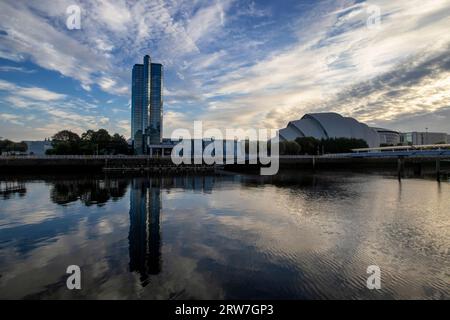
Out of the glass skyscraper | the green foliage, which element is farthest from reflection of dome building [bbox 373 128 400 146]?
the green foliage

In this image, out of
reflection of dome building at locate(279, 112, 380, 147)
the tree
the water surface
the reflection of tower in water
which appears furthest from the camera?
reflection of dome building at locate(279, 112, 380, 147)

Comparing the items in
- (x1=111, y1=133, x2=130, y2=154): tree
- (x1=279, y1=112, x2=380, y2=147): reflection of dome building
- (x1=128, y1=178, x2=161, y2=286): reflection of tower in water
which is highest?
(x1=279, y1=112, x2=380, y2=147): reflection of dome building

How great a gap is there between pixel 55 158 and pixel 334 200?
5379 cm

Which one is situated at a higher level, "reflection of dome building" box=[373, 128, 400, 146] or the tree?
"reflection of dome building" box=[373, 128, 400, 146]

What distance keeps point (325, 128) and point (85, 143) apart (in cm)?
8581

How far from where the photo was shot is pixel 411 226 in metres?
13.0

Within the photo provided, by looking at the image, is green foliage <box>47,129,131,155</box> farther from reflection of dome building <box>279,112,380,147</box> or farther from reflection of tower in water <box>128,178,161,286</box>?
reflection of dome building <box>279,112,380,147</box>

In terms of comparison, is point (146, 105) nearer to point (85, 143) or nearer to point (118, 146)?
point (118, 146)

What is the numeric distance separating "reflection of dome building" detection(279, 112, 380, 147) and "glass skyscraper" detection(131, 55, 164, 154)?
7004cm

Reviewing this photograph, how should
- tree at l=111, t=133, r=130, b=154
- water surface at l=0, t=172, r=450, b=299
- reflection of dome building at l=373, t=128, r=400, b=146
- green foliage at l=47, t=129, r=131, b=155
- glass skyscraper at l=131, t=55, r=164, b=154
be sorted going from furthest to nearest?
reflection of dome building at l=373, t=128, r=400, b=146, glass skyscraper at l=131, t=55, r=164, b=154, tree at l=111, t=133, r=130, b=154, green foliage at l=47, t=129, r=131, b=155, water surface at l=0, t=172, r=450, b=299

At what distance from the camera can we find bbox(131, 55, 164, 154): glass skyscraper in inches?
5595

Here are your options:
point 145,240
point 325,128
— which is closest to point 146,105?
point 325,128

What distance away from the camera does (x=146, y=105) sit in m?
144

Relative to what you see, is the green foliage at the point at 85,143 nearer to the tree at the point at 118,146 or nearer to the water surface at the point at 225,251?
the tree at the point at 118,146
